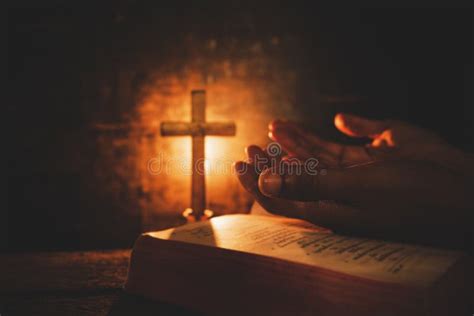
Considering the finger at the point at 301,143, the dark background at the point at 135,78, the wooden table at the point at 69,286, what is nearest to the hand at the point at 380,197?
the wooden table at the point at 69,286

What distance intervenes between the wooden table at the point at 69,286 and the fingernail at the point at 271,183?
264 millimetres

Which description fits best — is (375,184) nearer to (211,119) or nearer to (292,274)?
(292,274)

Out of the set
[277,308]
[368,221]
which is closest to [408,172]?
[368,221]

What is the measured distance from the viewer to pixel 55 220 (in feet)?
4.64

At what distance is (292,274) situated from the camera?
564mm

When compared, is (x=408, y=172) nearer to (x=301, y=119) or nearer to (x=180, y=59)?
(x=301, y=119)

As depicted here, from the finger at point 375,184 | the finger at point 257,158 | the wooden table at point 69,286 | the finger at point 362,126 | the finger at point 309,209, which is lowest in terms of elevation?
the wooden table at point 69,286

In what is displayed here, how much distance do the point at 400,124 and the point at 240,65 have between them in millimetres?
676

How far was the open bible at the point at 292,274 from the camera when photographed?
502 millimetres

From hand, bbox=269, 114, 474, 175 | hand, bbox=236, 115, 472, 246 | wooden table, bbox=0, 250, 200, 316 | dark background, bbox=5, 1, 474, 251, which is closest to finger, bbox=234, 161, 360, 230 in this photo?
hand, bbox=236, 115, 472, 246

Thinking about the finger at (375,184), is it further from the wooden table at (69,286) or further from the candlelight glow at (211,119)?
the candlelight glow at (211,119)

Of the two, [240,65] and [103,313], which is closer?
[103,313]

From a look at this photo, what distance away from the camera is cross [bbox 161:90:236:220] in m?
1.41

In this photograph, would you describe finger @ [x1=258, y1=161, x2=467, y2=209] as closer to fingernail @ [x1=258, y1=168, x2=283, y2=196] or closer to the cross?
fingernail @ [x1=258, y1=168, x2=283, y2=196]
